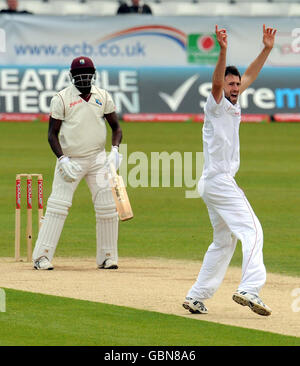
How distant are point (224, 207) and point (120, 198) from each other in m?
2.06

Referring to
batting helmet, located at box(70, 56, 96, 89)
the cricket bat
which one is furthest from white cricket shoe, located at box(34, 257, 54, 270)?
batting helmet, located at box(70, 56, 96, 89)

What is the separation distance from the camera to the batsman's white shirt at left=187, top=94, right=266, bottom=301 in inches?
357

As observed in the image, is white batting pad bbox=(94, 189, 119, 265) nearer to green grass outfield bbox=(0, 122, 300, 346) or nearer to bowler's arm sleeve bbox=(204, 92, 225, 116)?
green grass outfield bbox=(0, 122, 300, 346)

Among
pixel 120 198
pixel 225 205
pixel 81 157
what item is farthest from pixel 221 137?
pixel 81 157

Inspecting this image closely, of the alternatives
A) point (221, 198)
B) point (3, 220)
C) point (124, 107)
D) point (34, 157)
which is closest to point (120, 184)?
point (221, 198)

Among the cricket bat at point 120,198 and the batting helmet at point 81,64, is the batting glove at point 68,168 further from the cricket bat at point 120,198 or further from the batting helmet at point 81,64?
the batting helmet at point 81,64

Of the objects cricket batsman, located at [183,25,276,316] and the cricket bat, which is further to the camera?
the cricket bat

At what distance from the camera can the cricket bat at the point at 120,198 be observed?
1091 centimetres

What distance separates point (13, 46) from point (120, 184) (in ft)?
57.8

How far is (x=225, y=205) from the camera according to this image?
9266mm

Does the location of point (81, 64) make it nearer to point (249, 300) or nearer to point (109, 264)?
point (109, 264)

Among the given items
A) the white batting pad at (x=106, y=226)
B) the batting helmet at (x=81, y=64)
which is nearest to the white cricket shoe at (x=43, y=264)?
the white batting pad at (x=106, y=226)

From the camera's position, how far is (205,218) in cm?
1609
